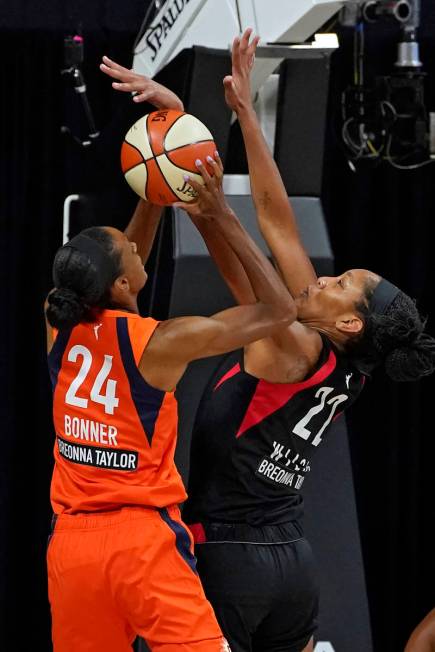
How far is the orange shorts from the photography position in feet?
10.7

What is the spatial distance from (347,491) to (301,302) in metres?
1.47

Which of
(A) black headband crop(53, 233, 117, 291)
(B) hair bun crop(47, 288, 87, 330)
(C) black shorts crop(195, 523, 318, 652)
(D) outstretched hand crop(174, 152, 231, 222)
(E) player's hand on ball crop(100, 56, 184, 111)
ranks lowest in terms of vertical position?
(C) black shorts crop(195, 523, 318, 652)

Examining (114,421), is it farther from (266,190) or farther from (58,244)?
(58,244)

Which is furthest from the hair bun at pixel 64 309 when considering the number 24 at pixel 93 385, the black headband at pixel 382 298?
the black headband at pixel 382 298

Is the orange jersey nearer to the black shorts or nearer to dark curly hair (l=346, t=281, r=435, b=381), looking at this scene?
the black shorts

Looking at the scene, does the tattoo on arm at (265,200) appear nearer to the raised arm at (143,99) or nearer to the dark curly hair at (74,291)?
the raised arm at (143,99)

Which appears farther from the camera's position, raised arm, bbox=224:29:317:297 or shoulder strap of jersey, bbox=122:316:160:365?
raised arm, bbox=224:29:317:297

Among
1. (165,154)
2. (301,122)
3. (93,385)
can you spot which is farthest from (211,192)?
(301,122)

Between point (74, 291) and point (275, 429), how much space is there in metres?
0.78

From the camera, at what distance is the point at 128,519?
132 inches

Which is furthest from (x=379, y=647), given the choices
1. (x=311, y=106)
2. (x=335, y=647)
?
(x=311, y=106)

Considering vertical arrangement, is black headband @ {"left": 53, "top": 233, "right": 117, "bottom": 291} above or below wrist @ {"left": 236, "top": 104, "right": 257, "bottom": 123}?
below

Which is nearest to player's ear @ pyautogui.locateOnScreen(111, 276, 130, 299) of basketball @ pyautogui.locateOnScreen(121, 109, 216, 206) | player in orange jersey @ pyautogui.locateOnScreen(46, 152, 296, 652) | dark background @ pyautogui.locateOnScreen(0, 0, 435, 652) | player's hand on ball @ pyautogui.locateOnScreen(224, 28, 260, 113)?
player in orange jersey @ pyautogui.locateOnScreen(46, 152, 296, 652)

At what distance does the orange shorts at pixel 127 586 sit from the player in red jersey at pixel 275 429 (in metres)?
0.23
